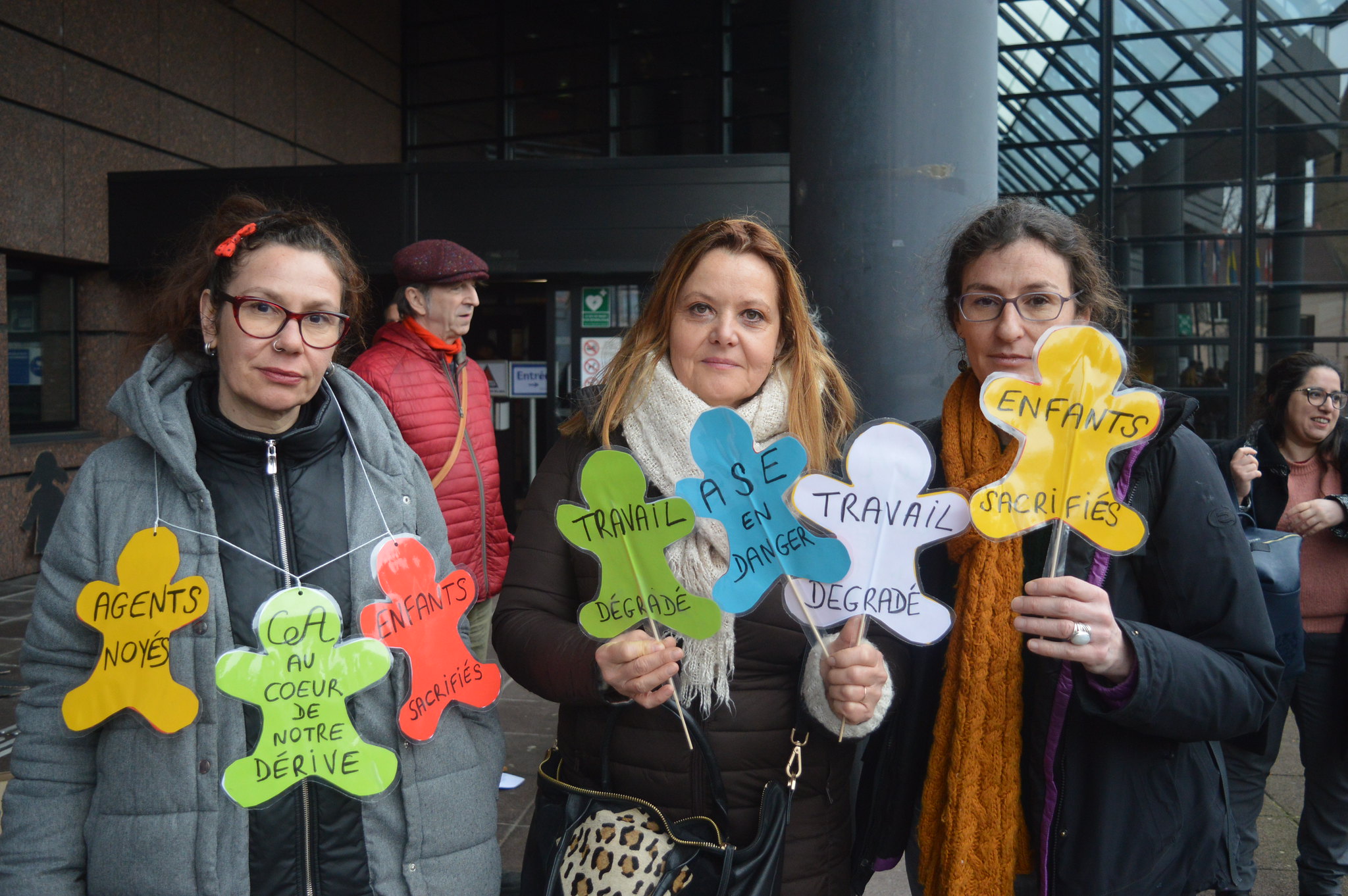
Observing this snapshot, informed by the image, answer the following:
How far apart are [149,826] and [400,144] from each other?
10678 millimetres

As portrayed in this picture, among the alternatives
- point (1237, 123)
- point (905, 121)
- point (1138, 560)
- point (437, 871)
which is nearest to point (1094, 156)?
point (1237, 123)

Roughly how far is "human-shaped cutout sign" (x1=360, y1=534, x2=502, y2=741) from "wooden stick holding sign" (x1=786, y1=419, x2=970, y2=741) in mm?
571

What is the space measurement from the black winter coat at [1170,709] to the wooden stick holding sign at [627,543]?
62cm

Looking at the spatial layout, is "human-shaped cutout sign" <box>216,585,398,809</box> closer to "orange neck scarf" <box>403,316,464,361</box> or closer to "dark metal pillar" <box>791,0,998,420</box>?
"dark metal pillar" <box>791,0,998,420</box>

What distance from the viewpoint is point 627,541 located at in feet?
4.65

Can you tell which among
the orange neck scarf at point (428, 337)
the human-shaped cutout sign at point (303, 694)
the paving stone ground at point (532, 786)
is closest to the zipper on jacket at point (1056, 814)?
the human-shaped cutout sign at point (303, 694)

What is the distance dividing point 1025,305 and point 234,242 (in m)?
1.36

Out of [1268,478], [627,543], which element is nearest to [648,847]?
[627,543]

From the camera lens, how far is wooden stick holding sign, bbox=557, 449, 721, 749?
1402mm

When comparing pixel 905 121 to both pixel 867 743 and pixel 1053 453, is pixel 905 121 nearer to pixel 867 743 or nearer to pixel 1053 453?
pixel 1053 453

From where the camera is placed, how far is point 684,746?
4.92 ft

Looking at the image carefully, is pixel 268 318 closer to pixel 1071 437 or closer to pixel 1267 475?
pixel 1071 437

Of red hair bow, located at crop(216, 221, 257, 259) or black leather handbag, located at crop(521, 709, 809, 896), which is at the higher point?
red hair bow, located at crop(216, 221, 257, 259)

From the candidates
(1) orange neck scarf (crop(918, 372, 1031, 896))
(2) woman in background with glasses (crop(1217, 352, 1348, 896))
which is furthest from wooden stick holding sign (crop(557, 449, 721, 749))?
(2) woman in background with glasses (crop(1217, 352, 1348, 896))
